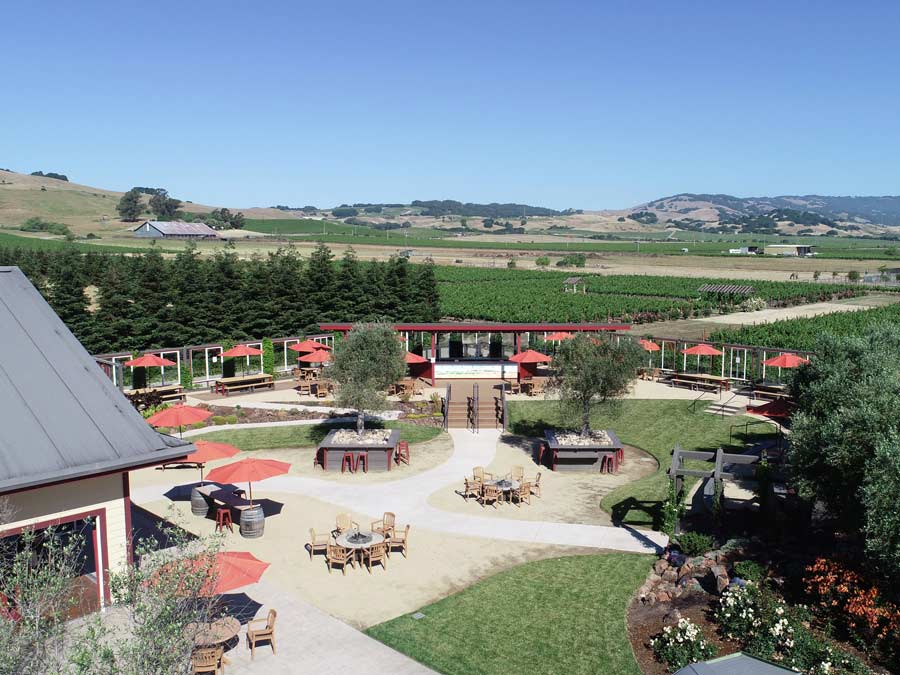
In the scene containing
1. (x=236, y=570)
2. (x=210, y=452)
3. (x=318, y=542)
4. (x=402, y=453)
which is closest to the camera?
(x=236, y=570)

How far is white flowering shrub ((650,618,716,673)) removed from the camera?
13742mm

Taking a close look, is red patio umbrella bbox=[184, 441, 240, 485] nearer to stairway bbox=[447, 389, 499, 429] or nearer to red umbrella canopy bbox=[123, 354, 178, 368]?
stairway bbox=[447, 389, 499, 429]

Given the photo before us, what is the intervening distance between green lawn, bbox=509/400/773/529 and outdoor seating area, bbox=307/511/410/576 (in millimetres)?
7071

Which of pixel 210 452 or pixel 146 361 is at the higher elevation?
pixel 146 361

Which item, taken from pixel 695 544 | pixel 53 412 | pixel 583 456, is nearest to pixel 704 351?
pixel 583 456

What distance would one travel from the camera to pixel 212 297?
45750 millimetres

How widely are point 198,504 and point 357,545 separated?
614cm

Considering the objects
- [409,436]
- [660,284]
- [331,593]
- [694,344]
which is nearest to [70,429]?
[331,593]

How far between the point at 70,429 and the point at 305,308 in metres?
35.4

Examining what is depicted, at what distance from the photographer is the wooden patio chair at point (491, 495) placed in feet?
76.7

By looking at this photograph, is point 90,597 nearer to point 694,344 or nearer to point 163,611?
point 163,611

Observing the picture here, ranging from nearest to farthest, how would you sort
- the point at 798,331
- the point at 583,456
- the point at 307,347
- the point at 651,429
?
the point at 583,456, the point at 651,429, the point at 307,347, the point at 798,331

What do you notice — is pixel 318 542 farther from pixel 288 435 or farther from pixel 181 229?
pixel 181 229

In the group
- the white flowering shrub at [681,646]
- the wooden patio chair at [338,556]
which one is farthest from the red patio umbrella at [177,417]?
the white flowering shrub at [681,646]
